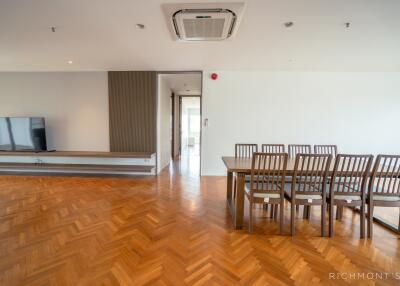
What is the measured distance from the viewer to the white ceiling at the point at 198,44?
2.06 meters

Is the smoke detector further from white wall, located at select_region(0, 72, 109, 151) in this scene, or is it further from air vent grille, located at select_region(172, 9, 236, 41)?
white wall, located at select_region(0, 72, 109, 151)

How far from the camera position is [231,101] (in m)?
4.59

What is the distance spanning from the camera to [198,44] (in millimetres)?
2986

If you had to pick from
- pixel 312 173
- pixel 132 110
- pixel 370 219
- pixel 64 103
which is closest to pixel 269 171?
pixel 312 173

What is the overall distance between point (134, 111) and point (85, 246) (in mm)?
3316

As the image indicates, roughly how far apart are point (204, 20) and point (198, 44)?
848mm

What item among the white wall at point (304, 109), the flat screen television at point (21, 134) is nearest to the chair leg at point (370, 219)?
the white wall at point (304, 109)

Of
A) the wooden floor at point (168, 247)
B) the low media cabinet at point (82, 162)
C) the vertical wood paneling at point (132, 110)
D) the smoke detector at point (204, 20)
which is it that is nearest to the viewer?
the wooden floor at point (168, 247)

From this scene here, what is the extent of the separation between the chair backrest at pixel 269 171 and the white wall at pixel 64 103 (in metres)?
4.07

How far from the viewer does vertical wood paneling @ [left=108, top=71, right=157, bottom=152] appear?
4.59 m

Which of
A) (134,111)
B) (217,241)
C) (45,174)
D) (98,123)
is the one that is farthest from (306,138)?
(45,174)

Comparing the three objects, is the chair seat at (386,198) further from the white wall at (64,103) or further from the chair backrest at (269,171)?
the white wall at (64,103)

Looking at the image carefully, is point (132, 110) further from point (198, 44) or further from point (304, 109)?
point (304, 109)

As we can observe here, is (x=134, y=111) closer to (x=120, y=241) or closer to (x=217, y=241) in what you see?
(x=120, y=241)
